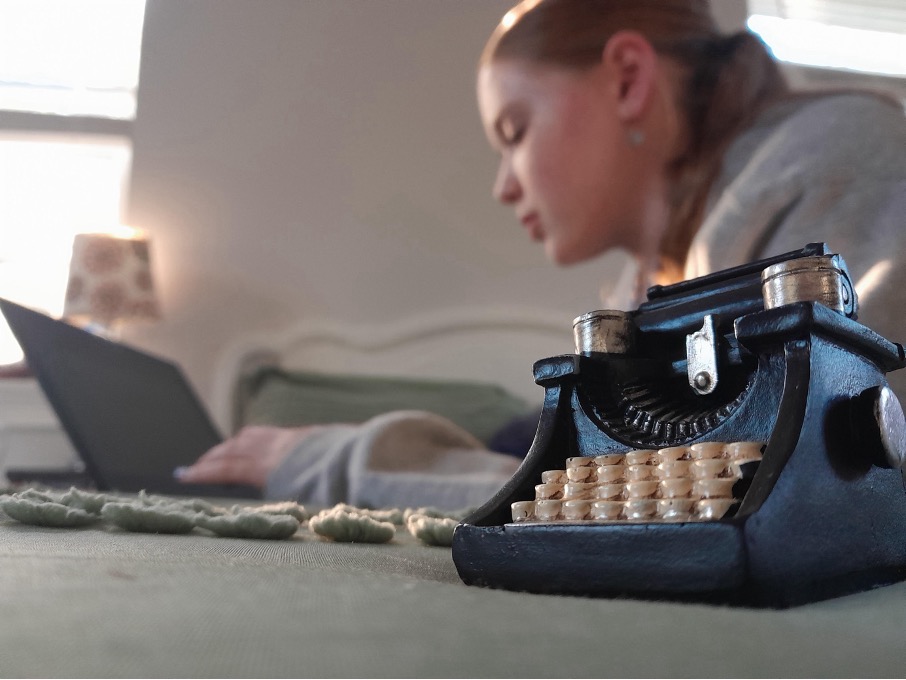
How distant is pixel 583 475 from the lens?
1.28 ft

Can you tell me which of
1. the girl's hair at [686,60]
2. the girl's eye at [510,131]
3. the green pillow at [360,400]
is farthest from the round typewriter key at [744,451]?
the green pillow at [360,400]

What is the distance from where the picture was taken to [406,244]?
6.69 ft

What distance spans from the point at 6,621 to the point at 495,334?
5.94ft

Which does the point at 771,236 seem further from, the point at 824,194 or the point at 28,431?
the point at 28,431

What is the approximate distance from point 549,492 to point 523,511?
16 millimetres

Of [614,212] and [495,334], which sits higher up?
[614,212]

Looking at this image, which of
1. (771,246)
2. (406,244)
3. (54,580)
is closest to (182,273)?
(406,244)

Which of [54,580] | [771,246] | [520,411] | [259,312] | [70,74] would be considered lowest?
[520,411]

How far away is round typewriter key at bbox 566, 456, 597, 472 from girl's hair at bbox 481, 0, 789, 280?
0.83 metres

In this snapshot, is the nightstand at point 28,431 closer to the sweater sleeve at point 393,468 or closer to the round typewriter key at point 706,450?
the sweater sleeve at point 393,468

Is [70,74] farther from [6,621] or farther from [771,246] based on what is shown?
[6,621]

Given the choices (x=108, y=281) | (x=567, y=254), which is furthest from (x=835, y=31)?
(x=108, y=281)

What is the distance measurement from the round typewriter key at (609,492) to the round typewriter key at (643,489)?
1cm

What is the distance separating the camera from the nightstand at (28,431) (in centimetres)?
190
